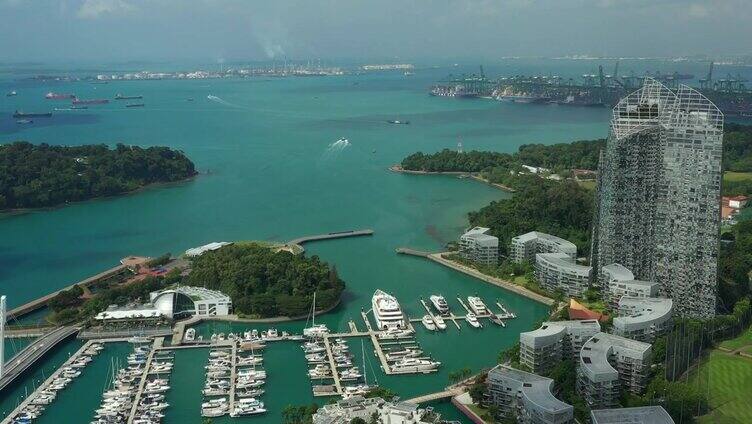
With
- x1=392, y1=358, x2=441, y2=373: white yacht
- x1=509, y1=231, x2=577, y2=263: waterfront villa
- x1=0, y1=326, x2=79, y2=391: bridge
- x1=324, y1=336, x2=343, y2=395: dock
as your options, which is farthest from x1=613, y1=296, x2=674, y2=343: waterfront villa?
x1=0, y1=326, x2=79, y2=391: bridge

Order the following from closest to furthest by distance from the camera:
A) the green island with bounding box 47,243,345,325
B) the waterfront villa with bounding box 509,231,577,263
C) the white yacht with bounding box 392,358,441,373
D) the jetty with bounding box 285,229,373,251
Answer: the white yacht with bounding box 392,358,441,373
the green island with bounding box 47,243,345,325
the waterfront villa with bounding box 509,231,577,263
the jetty with bounding box 285,229,373,251

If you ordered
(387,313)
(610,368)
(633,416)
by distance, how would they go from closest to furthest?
(633,416) → (610,368) → (387,313)

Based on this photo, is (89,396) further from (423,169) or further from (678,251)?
(423,169)

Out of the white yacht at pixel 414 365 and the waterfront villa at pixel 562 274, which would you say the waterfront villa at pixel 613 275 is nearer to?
the waterfront villa at pixel 562 274

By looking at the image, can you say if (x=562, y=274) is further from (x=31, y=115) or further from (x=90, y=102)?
(x=90, y=102)

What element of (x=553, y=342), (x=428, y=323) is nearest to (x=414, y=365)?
(x=428, y=323)

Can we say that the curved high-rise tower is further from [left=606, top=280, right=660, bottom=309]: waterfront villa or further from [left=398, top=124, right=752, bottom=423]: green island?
[left=398, top=124, right=752, bottom=423]: green island

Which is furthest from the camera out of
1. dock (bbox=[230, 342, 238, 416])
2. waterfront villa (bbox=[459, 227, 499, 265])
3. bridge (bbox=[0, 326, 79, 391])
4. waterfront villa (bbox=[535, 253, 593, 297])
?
waterfront villa (bbox=[459, 227, 499, 265])
